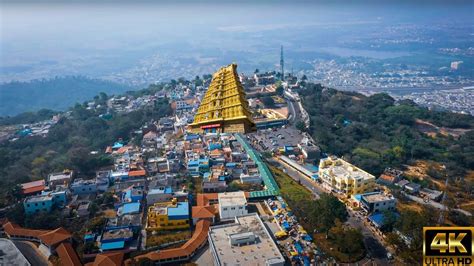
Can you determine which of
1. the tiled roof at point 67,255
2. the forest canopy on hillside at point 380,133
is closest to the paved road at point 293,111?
the forest canopy on hillside at point 380,133

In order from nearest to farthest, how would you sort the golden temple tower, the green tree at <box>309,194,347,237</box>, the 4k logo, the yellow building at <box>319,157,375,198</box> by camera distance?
the golden temple tower, the 4k logo, the green tree at <box>309,194,347,237</box>, the yellow building at <box>319,157,375,198</box>

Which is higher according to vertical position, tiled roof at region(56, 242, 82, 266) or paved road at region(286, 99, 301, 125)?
tiled roof at region(56, 242, 82, 266)

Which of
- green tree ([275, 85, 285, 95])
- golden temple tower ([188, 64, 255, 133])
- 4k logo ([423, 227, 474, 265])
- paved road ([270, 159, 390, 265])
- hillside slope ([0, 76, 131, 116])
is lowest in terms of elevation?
hillside slope ([0, 76, 131, 116])

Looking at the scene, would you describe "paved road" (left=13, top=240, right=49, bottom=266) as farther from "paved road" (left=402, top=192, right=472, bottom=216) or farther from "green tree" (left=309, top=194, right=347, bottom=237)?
"paved road" (left=402, top=192, right=472, bottom=216)

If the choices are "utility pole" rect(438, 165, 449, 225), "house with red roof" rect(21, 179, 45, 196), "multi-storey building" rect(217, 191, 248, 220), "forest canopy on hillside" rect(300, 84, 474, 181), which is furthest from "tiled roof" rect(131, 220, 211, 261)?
"forest canopy on hillside" rect(300, 84, 474, 181)

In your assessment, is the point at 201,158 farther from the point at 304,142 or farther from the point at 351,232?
the point at 351,232

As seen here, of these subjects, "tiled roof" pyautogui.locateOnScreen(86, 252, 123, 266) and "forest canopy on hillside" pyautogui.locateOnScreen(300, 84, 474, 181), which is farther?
"forest canopy on hillside" pyautogui.locateOnScreen(300, 84, 474, 181)

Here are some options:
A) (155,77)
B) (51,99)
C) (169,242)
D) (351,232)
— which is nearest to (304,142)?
(351,232)
